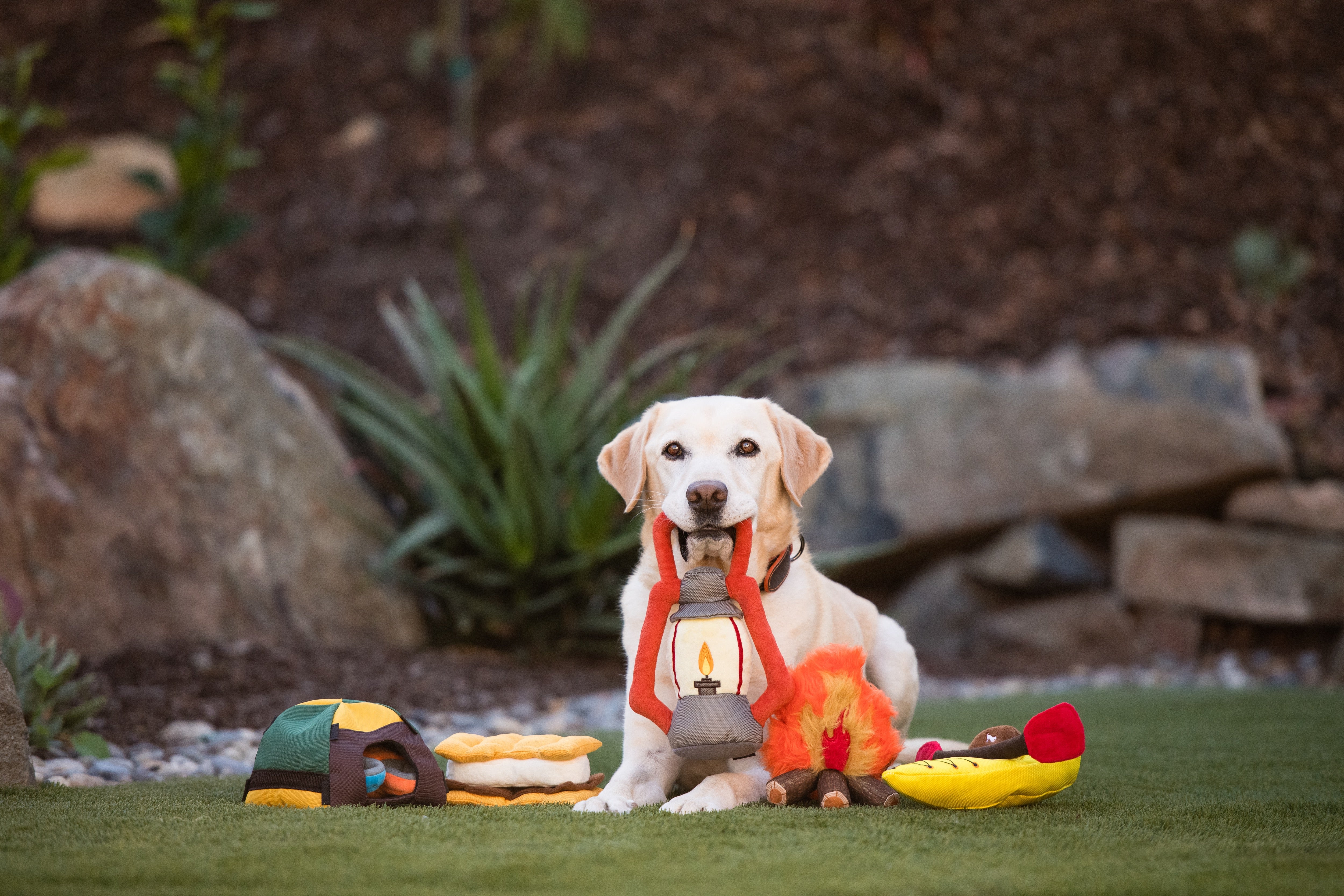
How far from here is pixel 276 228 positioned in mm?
8508

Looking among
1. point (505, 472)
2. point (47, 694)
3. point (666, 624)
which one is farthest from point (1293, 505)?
point (47, 694)

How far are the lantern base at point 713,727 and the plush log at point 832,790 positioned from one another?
23cm

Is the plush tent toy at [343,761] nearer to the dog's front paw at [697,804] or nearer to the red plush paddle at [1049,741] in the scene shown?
the dog's front paw at [697,804]

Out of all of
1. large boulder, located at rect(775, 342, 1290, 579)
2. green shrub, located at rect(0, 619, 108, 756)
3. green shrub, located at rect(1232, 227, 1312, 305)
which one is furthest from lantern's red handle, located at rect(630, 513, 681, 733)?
green shrub, located at rect(1232, 227, 1312, 305)

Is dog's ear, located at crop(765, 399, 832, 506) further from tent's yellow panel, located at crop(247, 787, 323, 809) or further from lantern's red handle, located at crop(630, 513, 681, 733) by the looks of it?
tent's yellow panel, located at crop(247, 787, 323, 809)

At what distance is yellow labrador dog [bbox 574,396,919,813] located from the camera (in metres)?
2.38

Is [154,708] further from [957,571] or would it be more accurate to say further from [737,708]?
[957,571]

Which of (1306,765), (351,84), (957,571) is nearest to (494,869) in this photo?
(1306,765)

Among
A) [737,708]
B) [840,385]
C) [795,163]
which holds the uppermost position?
[795,163]

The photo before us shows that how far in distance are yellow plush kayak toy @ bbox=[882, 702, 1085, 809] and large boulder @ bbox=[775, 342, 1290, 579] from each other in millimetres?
3669

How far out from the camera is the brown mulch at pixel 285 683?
3.79 metres

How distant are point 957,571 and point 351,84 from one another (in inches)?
260

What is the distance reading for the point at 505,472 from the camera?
5.04 meters

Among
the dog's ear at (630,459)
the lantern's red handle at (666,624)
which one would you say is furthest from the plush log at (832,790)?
the dog's ear at (630,459)
